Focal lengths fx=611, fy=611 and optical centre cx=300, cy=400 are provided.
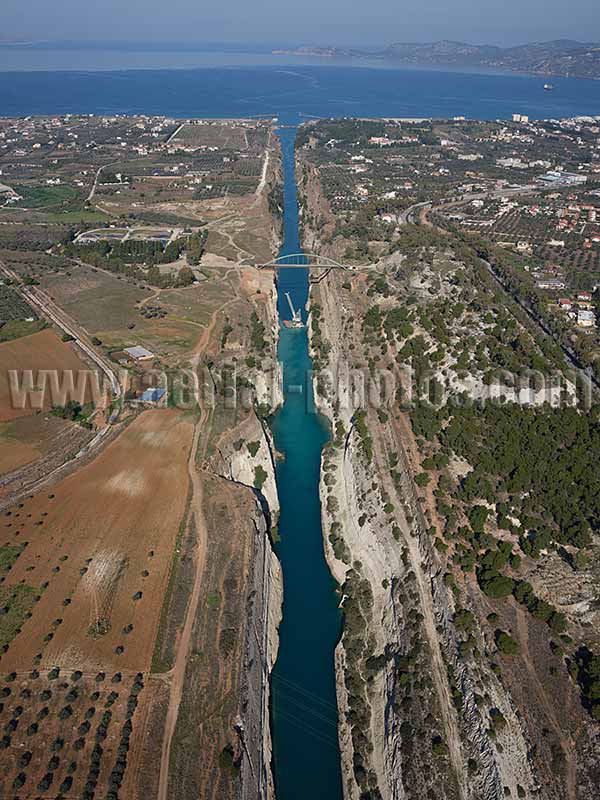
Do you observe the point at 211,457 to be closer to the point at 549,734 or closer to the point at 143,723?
the point at 143,723

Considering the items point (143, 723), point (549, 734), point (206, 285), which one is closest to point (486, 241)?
point (206, 285)

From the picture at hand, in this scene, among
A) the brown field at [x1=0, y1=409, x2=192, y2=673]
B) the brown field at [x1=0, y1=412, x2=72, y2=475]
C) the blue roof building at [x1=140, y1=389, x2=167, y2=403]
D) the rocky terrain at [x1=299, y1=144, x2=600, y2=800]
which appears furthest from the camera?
the blue roof building at [x1=140, y1=389, x2=167, y2=403]

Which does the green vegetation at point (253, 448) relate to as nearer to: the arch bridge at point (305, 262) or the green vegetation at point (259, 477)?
the green vegetation at point (259, 477)

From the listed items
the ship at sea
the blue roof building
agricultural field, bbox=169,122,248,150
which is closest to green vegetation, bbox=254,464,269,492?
the blue roof building

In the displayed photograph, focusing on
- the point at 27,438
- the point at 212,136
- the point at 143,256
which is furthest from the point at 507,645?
the point at 212,136

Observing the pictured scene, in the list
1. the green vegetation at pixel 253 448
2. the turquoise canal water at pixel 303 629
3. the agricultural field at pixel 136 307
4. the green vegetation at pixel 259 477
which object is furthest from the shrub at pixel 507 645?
the agricultural field at pixel 136 307

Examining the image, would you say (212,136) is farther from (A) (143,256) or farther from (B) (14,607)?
(B) (14,607)

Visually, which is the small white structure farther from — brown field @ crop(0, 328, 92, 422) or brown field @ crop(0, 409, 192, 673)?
brown field @ crop(0, 409, 192, 673)

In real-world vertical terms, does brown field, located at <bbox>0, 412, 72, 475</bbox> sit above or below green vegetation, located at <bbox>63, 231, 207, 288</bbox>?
below
